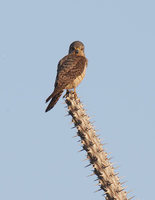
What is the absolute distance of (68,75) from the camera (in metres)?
9.20

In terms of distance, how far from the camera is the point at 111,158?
4.93 meters

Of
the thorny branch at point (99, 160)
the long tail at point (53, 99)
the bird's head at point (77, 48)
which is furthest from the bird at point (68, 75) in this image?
the thorny branch at point (99, 160)

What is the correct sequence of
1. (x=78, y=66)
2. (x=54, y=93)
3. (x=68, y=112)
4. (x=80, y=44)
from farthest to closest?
(x=80, y=44) → (x=78, y=66) → (x=54, y=93) → (x=68, y=112)

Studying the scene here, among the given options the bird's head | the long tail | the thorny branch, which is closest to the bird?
the long tail

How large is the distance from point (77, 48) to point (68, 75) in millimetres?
2745

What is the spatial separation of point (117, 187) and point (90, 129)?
798mm

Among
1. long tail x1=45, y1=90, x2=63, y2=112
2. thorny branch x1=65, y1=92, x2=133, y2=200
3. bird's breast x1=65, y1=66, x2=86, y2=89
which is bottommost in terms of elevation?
thorny branch x1=65, y1=92, x2=133, y2=200

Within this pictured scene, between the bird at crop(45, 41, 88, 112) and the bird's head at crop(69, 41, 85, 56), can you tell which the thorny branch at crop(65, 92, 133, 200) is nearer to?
the bird at crop(45, 41, 88, 112)

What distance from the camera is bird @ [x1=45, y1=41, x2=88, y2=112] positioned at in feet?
26.8

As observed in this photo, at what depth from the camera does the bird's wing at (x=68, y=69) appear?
8896 millimetres

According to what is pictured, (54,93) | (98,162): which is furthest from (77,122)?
(54,93)

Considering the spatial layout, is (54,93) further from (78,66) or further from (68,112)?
(68,112)

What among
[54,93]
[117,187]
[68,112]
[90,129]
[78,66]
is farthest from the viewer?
[78,66]

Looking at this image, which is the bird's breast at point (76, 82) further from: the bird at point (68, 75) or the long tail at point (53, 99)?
the long tail at point (53, 99)
